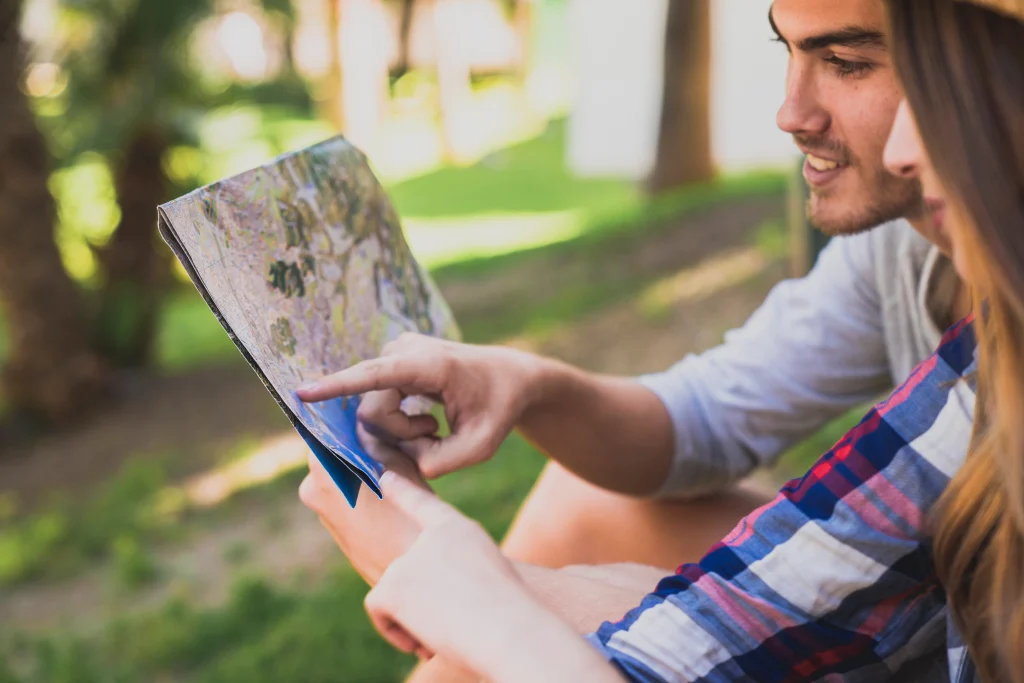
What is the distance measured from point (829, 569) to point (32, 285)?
15.9 feet

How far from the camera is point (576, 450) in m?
1.76

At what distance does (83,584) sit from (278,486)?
2.75ft

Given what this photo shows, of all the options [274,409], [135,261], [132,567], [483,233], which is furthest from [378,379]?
[483,233]

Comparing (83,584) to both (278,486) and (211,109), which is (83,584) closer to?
(278,486)

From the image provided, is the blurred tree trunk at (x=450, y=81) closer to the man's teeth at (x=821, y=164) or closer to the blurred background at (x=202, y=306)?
the blurred background at (x=202, y=306)

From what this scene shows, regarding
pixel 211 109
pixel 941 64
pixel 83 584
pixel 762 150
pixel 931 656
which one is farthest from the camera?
pixel 762 150

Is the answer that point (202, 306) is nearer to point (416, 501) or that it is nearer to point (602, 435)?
point (602, 435)

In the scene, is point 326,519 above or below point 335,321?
below

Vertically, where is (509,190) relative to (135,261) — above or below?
below

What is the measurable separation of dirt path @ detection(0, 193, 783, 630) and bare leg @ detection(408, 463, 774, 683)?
6.04 feet

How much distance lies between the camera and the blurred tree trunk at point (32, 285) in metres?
5.07

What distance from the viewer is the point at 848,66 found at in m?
1.44

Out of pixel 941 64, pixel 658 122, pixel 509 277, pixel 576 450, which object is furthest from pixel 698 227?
pixel 941 64

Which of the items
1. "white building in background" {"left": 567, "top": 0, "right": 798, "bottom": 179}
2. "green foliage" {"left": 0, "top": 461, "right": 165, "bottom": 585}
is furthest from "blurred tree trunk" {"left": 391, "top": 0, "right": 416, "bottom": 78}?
"green foliage" {"left": 0, "top": 461, "right": 165, "bottom": 585}
